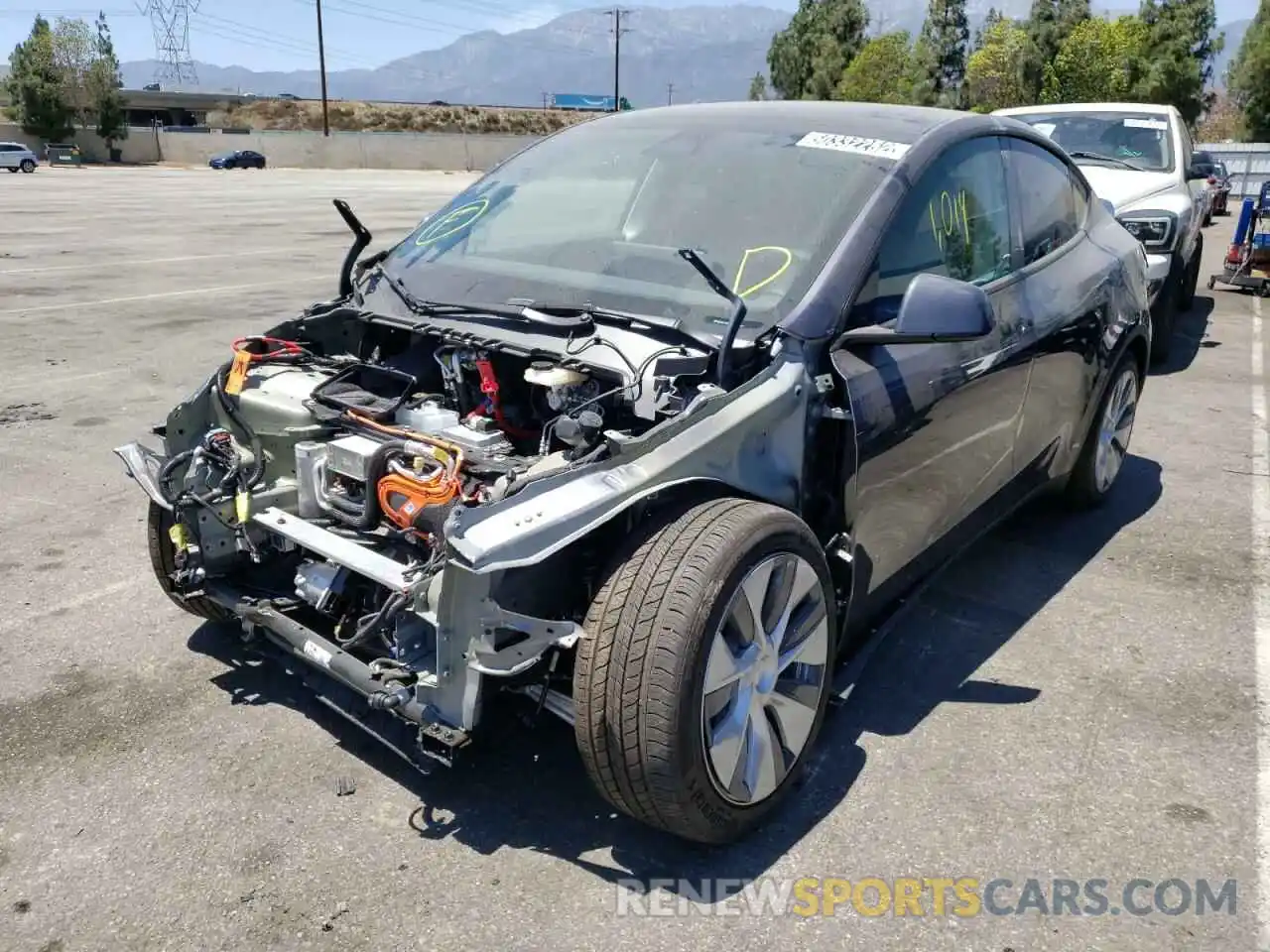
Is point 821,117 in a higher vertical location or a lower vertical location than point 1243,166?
higher

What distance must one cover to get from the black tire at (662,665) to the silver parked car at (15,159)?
172 ft

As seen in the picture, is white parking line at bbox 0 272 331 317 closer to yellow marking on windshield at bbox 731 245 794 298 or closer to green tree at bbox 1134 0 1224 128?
yellow marking on windshield at bbox 731 245 794 298

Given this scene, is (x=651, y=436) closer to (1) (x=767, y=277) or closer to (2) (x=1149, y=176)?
(1) (x=767, y=277)

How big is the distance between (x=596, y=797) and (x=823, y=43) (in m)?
67.4

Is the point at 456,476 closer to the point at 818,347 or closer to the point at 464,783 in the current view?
the point at 464,783

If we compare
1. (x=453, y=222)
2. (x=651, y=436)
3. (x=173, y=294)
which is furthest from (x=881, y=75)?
(x=651, y=436)

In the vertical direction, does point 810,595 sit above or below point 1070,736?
above

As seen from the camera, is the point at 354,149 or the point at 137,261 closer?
the point at 137,261

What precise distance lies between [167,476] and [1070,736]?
9.72 feet

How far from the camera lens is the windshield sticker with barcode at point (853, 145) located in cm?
344

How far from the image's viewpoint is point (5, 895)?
8.50ft

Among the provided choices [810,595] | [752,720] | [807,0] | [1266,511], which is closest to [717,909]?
[752,720]

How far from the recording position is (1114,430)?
5125 millimetres

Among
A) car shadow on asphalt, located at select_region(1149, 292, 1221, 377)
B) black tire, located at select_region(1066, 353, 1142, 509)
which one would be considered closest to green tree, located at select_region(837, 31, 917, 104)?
car shadow on asphalt, located at select_region(1149, 292, 1221, 377)
